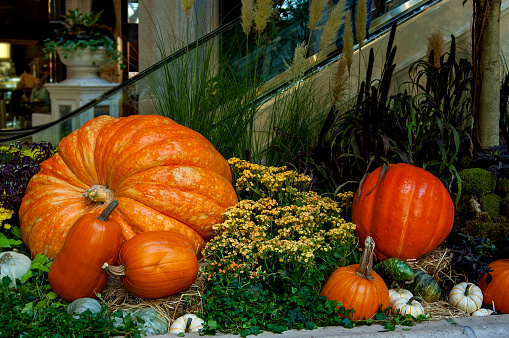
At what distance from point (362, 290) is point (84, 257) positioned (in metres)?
1.43

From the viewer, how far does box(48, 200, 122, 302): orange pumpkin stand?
7.88ft

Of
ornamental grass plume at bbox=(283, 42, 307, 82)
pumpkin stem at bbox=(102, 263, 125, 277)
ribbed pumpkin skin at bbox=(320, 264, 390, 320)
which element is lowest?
ribbed pumpkin skin at bbox=(320, 264, 390, 320)

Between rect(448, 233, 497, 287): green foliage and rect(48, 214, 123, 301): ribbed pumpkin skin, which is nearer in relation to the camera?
rect(48, 214, 123, 301): ribbed pumpkin skin

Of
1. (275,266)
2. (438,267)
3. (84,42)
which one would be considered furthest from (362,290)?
(84,42)

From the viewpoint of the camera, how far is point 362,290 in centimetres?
238

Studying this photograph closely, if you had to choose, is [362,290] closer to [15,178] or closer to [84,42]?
[15,178]

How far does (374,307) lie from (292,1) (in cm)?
387

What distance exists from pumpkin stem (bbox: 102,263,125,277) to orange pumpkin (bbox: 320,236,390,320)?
1.08 metres

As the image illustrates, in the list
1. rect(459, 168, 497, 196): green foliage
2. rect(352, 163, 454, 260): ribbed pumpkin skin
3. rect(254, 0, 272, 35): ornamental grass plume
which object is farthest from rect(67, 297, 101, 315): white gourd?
rect(459, 168, 497, 196): green foliage

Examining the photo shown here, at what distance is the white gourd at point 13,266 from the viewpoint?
8.54 feet

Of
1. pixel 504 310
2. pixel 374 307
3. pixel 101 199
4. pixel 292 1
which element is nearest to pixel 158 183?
pixel 101 199

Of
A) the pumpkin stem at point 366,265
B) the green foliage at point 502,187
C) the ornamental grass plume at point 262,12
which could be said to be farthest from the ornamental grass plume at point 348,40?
the pumpkin stem at point 366,265

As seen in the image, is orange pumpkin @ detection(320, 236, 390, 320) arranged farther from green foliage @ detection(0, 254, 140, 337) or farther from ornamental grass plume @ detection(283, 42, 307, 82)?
ornamental grass plume @ detection(283, 42, 307, 82)

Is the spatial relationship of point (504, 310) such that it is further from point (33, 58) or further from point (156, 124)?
point (33, 58)
